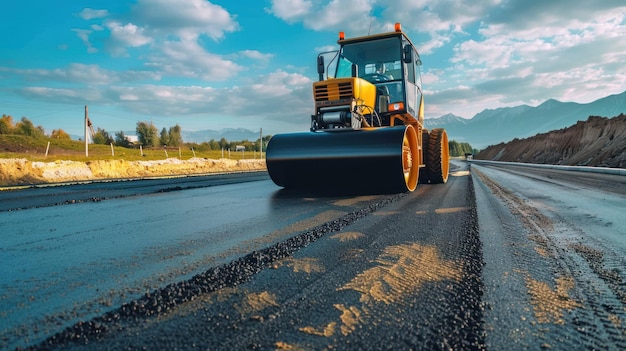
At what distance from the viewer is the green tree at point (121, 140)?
63.9 metres

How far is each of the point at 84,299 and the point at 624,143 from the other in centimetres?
2318

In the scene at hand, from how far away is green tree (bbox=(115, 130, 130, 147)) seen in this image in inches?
2516

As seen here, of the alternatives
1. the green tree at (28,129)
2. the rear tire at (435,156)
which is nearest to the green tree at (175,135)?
the green tree at (28,129)

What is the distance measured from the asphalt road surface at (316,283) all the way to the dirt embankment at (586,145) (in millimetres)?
18073

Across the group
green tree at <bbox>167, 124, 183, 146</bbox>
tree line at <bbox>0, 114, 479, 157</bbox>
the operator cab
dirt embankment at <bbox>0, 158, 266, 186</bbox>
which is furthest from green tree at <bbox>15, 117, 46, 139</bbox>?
the operator cab

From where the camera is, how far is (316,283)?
2.06 metres

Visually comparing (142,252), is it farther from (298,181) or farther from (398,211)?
(298,181)

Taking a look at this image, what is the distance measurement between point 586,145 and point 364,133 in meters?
23.9

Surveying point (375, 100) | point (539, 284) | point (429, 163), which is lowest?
point (539, 284)

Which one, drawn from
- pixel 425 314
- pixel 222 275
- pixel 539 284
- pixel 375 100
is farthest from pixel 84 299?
pixel 375 100

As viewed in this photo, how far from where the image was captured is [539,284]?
207cm

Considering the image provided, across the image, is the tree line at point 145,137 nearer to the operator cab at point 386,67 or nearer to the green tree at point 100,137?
the green tree at point 100,137

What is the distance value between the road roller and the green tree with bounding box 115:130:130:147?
207 ft

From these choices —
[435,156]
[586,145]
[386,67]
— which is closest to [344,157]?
[386,67]
